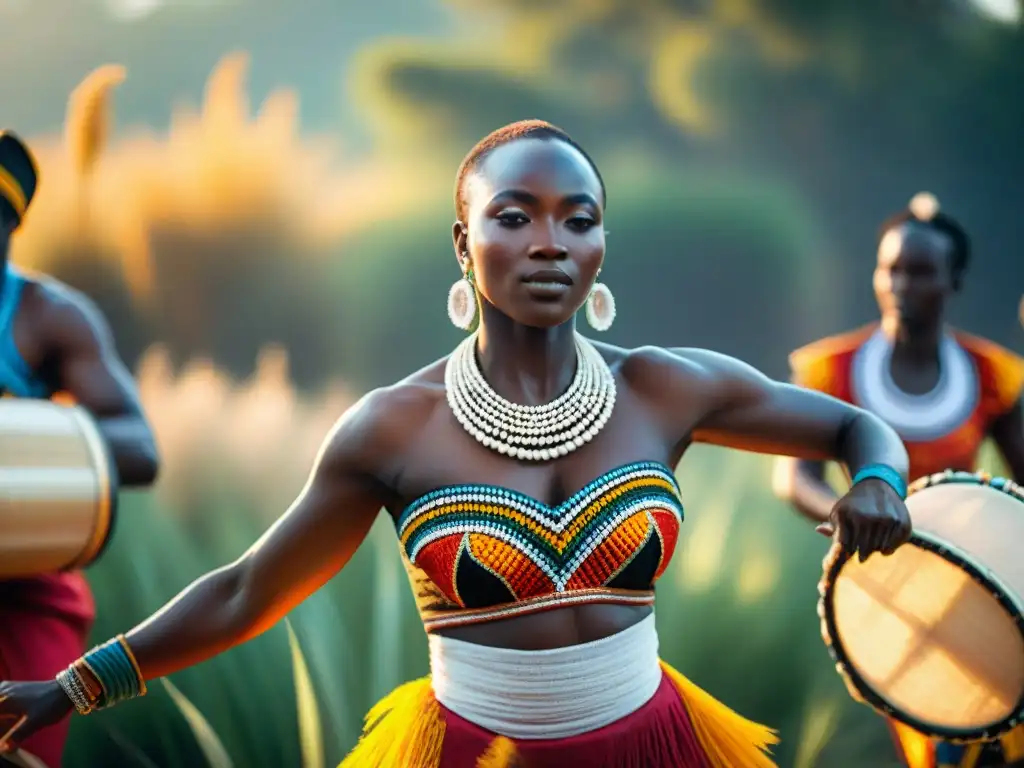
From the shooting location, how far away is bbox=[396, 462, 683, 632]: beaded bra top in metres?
2.11

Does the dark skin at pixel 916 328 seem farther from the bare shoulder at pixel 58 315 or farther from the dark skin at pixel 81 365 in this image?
the bare shoulder at pixel 58 315

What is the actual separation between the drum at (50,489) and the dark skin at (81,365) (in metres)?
0.17

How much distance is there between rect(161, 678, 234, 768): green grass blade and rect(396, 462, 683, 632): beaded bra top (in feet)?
8.84

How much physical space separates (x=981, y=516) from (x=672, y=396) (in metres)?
0.89

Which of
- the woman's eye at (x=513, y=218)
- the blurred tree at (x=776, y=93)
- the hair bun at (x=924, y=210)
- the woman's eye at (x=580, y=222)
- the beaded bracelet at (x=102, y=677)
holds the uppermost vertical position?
the blurred tree at (x=776, y=93)

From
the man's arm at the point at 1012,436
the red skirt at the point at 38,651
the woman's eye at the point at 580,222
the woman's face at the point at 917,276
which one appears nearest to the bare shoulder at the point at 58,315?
the red skirt at the point at 38,651

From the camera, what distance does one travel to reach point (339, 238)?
4.69 m

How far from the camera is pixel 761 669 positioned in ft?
15.5

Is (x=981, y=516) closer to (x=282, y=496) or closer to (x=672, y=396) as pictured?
(x=672, y=396)

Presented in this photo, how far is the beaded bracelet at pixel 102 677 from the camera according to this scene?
7.39ft

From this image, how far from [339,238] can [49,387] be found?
1491 mm

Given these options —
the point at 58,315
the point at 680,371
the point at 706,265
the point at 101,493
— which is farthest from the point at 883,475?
the point at 706,265

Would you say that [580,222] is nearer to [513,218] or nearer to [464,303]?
[513,218]

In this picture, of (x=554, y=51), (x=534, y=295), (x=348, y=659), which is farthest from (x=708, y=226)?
(x=534, y=295)
